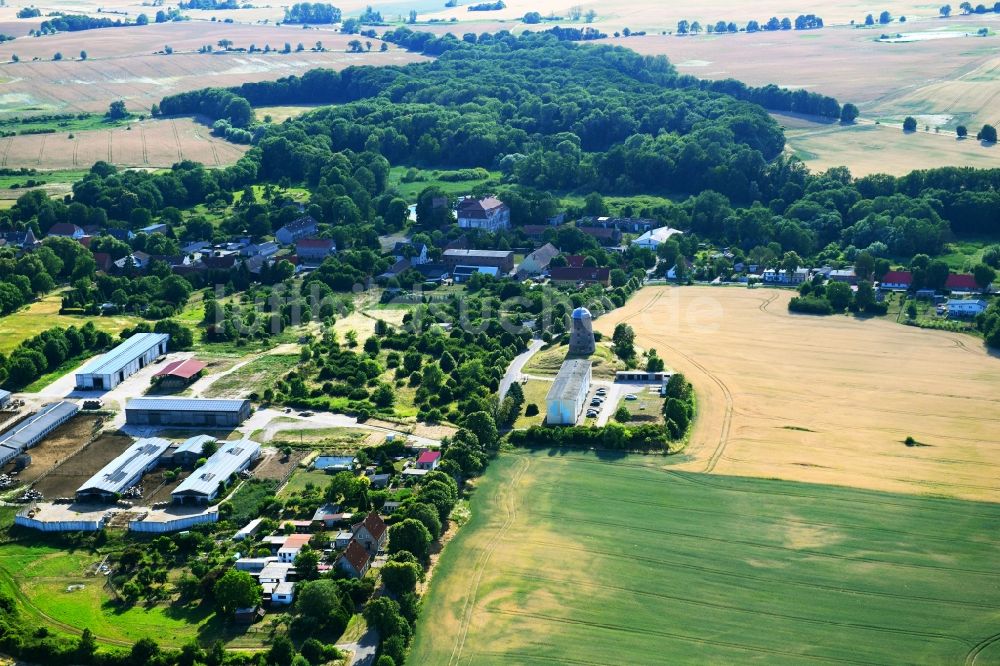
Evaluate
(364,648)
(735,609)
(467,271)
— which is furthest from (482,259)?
(364,648)

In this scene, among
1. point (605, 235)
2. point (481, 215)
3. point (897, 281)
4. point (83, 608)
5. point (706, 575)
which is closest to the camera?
point (83, 608)

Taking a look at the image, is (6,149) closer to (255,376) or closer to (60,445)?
(255,376)

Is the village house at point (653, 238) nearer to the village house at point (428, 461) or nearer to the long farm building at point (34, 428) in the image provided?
the village house at point (428, 461)

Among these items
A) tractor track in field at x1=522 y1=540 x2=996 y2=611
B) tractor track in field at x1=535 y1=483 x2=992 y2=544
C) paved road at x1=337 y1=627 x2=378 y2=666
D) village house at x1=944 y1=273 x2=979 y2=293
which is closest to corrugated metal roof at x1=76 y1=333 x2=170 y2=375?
tractor track in field at x1=535 y1=483 x2=992 y2=544

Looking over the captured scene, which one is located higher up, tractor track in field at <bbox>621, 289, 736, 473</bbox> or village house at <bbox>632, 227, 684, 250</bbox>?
village house at <bbox>632, 227, 684, 250</bbox>

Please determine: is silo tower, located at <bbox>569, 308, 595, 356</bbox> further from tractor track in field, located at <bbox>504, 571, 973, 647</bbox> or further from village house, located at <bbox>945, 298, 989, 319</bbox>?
tractor track in field, located at <bbox>504, 571, 973, 647</bbox>

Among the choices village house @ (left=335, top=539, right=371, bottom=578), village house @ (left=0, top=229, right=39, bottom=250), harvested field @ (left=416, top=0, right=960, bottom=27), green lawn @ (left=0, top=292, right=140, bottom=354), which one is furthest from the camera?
harvested field @ (left=416, top=0, right=960, bottom=27)
